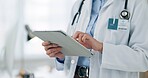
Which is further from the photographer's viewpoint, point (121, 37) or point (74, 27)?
point (74, 27)

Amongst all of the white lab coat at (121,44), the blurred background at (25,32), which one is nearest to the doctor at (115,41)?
the white lab coat at (121,44)

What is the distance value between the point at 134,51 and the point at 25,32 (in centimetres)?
129

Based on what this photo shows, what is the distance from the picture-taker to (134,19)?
1187 mm

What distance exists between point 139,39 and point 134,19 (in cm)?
10

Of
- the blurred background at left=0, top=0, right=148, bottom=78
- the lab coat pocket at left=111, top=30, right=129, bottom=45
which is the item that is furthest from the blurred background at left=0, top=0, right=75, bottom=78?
the lab coat pocket at left=111, top=30, right=129, bottom=45

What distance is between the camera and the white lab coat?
1161mm

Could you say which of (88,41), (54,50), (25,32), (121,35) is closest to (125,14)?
(121,35)

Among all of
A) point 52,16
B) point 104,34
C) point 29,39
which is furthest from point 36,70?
point 104,34

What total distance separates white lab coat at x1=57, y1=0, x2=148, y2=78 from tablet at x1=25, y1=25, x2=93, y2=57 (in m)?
0.11

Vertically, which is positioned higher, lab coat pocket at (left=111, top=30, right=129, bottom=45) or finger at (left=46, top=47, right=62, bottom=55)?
lab coat pocket at (left=111, top=30, right=129, bottom=45)

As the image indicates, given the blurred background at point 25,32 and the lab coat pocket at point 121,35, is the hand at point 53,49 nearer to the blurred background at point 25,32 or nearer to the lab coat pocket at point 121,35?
the lab coat pocket at point 121,35

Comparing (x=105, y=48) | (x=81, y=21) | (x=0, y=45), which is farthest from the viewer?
(x=0, y=45)

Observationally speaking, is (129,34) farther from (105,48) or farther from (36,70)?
(36,70)

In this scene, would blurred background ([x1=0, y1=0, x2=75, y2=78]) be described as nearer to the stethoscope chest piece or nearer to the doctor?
the doctor
